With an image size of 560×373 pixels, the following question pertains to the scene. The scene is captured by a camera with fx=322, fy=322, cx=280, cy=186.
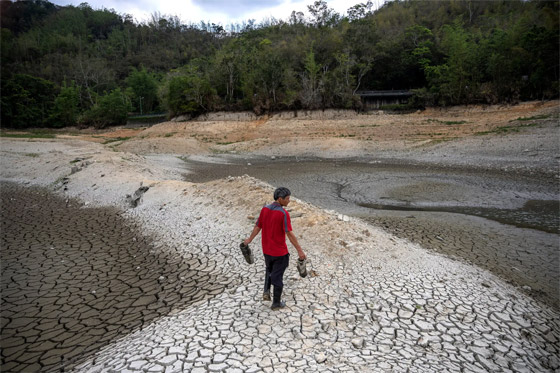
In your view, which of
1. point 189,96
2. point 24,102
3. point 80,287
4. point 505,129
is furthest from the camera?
point 24,102

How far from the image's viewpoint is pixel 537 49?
98.6ft

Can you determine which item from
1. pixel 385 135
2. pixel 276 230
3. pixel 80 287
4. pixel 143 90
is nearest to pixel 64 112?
pixel 143 90

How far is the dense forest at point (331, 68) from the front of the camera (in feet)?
108

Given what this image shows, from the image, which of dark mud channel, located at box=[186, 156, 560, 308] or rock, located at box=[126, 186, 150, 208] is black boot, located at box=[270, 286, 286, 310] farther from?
rock, located at box=[126, 186, 150, 208]

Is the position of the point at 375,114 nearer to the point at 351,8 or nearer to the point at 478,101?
the point at 478,101

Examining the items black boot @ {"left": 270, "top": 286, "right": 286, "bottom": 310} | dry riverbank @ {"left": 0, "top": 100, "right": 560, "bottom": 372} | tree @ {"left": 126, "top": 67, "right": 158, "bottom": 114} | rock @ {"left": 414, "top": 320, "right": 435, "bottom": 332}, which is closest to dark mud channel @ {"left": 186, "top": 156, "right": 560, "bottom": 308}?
dry riverbank @ {"left": 0, "top": 100, "right": 560, "bottom": 372}

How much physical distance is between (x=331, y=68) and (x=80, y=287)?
49931 mm

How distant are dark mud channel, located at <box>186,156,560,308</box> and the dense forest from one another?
69.4ft

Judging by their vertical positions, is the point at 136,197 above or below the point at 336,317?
above

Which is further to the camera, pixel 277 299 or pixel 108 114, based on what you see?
pixel 108 114

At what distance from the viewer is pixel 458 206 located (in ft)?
38.0

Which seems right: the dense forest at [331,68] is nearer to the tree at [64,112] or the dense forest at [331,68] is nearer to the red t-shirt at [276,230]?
the tree at [64,112]

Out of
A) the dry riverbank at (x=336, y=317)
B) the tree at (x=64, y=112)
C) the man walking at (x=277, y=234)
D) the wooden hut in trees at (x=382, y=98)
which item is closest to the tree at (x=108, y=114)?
the tree at (x=64, y=112)

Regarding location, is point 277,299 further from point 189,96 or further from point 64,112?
point 64,112
